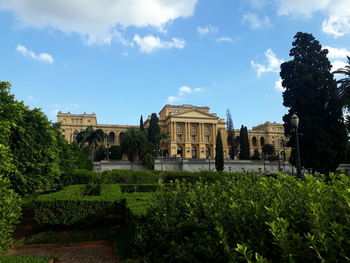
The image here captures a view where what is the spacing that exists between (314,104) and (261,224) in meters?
24.4

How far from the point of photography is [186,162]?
47188 millimetres

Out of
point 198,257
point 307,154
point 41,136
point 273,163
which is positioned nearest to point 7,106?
point 41,136

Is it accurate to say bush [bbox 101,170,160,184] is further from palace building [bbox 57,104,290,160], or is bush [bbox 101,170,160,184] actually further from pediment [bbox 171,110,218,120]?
pediment [bbox 171,110,218,120]

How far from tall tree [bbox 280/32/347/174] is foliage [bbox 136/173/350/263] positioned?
21072 mm

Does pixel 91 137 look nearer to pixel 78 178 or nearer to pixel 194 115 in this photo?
pixel 78 178

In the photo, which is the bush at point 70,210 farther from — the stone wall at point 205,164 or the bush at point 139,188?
the stone wall at point 205,164

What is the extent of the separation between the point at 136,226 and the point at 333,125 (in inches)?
915

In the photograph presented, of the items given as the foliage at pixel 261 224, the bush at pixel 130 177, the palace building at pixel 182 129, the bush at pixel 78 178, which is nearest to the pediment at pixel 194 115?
the palace building at pixel 182 129

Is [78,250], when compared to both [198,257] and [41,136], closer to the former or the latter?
[198,257]

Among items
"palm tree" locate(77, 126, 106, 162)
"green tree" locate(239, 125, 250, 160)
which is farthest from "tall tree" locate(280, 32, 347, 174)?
"green tree" locate(239, 125, 250, 160)

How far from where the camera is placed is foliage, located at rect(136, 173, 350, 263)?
213 centimetres

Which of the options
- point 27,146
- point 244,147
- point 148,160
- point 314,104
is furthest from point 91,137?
point 314,104

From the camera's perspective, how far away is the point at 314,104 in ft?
79.2

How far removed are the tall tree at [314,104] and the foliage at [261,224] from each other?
21072mm
